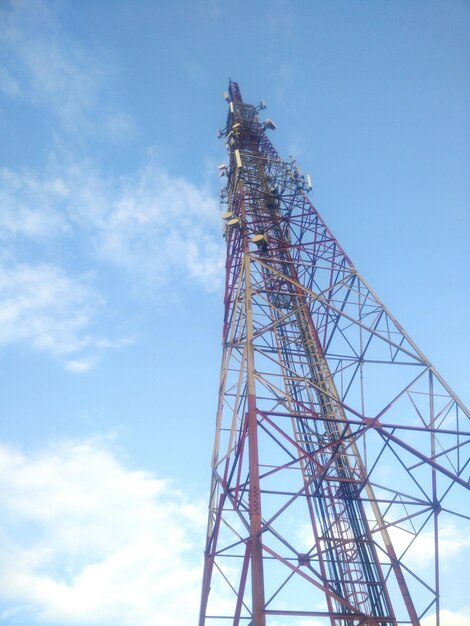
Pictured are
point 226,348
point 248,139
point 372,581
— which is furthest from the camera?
point 248,139

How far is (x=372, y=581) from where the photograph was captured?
11242 mm

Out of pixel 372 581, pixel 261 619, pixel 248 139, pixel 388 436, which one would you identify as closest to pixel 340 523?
pixel 372 581

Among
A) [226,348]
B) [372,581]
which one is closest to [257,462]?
[372,581]

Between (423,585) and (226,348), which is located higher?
(226,348)

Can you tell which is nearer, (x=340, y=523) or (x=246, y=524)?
(x=246, y=524)

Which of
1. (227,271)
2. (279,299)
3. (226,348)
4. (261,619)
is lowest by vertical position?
(261,619)

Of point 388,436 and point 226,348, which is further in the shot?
point 226,348

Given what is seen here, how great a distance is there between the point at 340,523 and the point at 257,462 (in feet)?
17.8

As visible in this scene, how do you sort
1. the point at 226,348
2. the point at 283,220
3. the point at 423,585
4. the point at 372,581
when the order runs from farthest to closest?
the point at 283,220 < the point at 226,348 < the point at 372,581 < the point at 423,585

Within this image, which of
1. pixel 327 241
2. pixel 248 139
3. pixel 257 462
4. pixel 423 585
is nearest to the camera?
pixel 257 462

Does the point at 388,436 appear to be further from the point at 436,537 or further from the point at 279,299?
the point at 279,299

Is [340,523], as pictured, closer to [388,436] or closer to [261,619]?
[388,436]

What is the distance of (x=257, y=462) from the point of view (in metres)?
8.81

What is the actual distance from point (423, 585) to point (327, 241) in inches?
441
